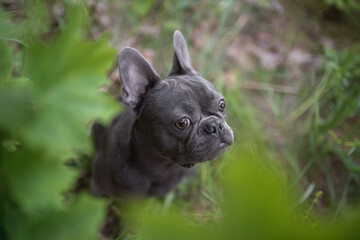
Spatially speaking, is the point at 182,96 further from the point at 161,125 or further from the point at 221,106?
the point at 221,106

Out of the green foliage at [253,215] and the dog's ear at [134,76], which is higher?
the green foliage at [253,215]

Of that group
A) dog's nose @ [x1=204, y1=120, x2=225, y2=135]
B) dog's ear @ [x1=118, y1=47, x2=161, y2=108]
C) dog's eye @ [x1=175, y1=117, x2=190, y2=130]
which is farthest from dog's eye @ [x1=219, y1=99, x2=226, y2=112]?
dog's ear @ [x1=118, y1=47, x2=161, y2=108]

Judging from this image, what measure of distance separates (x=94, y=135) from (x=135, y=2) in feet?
6.85

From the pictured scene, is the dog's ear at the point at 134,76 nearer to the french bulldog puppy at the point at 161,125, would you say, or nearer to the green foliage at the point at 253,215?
the french bulldog puppy at the point at 161,125

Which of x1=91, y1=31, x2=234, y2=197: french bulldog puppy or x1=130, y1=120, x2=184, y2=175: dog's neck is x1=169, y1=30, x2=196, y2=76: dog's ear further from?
x1=130, y1=120, x2=184, y2=175: dog's neck

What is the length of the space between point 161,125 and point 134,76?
429mm

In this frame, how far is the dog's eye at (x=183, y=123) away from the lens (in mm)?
2004

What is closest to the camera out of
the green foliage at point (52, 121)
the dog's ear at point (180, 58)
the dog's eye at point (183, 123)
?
the green foliage at point (52, 121)

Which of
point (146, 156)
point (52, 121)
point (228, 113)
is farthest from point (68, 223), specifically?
point (228, 113)

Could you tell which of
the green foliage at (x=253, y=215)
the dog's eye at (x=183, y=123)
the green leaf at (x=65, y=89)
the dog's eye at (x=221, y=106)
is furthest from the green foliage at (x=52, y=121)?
the dog's eye at (x=221, y=106)

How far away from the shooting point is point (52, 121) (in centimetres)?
73

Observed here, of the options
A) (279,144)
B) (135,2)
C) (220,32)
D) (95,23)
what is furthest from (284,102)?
(95,23)

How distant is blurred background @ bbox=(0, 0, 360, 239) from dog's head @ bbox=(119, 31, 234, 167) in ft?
0.68

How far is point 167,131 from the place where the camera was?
2021mm
